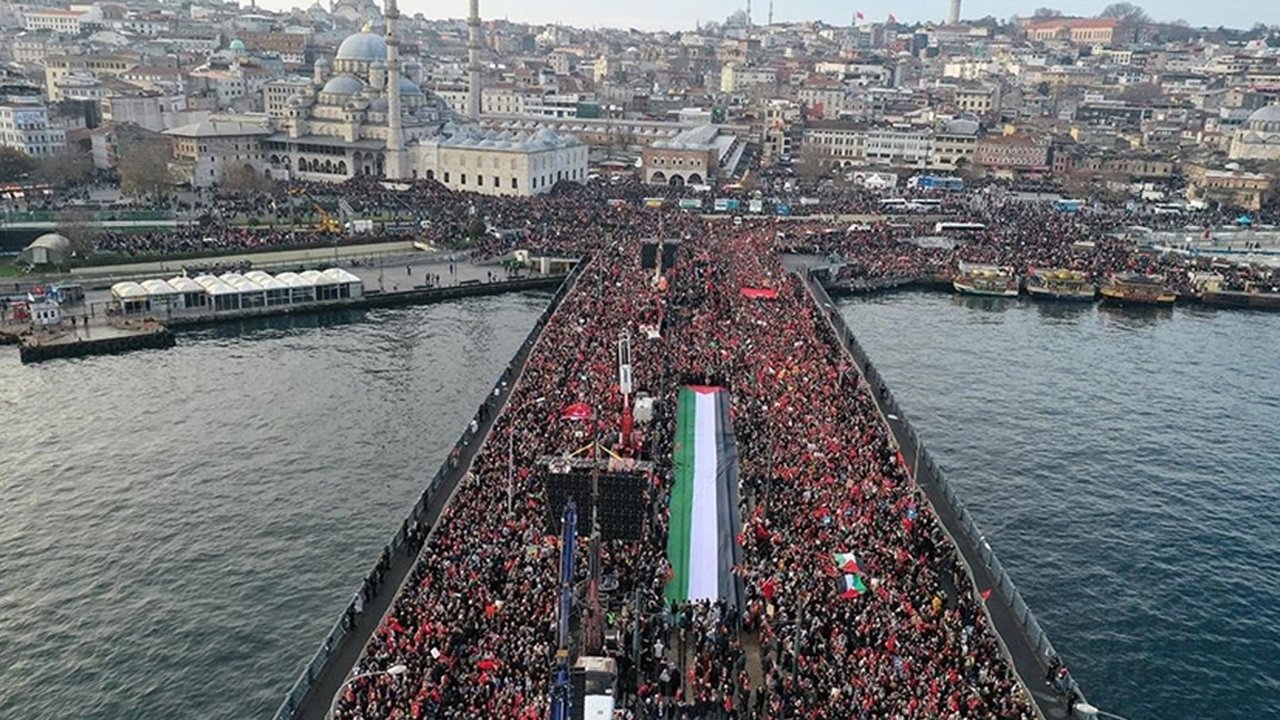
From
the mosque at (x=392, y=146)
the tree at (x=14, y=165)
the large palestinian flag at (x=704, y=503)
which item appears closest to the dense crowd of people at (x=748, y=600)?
the large palestinian flag at (x=704, y=503)

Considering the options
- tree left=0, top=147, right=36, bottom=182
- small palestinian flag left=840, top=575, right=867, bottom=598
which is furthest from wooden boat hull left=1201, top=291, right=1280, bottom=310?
tree left=0, top=147, right=36, bottom=182

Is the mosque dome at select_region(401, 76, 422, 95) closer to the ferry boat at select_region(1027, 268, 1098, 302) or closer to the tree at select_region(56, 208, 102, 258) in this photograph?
the tree at select_region(56, 208, 102, 258)

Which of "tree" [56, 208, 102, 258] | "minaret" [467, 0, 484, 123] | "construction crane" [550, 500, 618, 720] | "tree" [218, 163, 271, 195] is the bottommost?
"construction crane" [550, 500, 618, 720]

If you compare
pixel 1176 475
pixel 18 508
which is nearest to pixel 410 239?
pixel 18 508

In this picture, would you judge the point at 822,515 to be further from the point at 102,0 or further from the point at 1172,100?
the point at 102,0

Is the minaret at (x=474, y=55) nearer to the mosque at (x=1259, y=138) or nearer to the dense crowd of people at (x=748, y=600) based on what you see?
the mosque at (x=1259, y=138)

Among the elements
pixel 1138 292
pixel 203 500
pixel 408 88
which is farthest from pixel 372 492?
pixel 408 88

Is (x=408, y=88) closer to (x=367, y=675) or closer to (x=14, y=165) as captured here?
(x=14, y=165)
